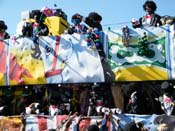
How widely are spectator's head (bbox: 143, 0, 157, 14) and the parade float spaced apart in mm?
415

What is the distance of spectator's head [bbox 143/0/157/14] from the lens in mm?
12016

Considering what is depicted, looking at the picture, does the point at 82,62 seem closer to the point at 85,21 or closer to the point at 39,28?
the point at 85,21

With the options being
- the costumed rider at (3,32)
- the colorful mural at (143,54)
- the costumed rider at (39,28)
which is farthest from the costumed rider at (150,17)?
the costumed rider at (3,32)

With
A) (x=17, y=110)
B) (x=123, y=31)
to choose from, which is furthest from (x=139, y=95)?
(x=17, y=110)

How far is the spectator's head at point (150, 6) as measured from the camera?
12016 mm

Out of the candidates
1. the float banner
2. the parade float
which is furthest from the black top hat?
the float banner

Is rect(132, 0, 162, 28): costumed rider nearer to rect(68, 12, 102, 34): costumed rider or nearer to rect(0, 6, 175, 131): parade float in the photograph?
Answer: rect(0, 6, 175, 131): parade float

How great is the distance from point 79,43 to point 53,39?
793mm

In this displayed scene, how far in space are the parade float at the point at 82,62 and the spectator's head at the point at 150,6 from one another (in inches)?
16.3

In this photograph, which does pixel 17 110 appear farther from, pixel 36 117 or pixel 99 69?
pixel 99 69

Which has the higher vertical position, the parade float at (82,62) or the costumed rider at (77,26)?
the costumed rider at (77,26)

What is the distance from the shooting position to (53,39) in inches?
530

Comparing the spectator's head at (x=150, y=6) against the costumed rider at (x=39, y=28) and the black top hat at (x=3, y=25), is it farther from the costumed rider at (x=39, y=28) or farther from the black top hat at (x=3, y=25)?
the black top hat at (x=3, y=25)

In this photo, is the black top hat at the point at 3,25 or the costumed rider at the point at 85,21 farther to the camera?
the black top hat at the point at 3,25
